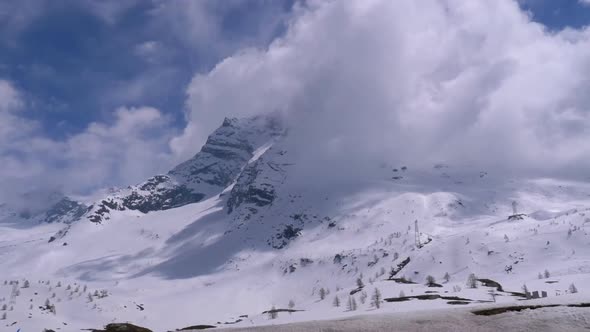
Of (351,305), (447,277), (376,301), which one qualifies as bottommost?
(351,305)

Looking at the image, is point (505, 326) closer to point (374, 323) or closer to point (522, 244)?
point (374, 323)

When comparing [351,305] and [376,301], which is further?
[351,305]

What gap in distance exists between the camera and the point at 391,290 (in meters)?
122

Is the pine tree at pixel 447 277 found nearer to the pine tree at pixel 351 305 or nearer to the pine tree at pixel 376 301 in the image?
the pine tree at pixel 351 305

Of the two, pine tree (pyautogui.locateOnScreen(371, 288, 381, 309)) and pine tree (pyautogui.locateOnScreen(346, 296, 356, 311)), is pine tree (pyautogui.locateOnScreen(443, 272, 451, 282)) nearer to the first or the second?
pine tree (pyautogui.locateOnScreen(346, 296, 356, 311))

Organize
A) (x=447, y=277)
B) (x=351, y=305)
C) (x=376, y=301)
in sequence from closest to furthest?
1. (x=376, y=301)
2. (x=351, y=305)
3. (x=447, y=277)

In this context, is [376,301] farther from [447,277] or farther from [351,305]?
[447,277]

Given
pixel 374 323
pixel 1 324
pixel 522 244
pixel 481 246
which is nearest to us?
pixel 374 323

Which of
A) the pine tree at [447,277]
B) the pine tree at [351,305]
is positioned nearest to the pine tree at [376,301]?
the pine tree at [351,305]

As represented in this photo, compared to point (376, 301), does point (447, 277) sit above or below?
above

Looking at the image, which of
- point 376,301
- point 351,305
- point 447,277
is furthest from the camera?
point 447,277

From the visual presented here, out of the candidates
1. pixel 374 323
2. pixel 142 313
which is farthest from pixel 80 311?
pixel 374 323

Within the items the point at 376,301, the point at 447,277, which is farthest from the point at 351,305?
the point at 447,277

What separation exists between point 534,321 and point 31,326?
14001cm
